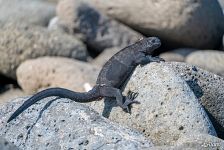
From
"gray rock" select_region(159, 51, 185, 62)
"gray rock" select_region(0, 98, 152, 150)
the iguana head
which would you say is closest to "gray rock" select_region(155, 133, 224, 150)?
"gray rock" select_region(0, 98, 152, 150)

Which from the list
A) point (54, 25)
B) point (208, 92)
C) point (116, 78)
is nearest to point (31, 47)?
point (54, 25)

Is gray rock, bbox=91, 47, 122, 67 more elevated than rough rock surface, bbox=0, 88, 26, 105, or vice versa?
gray rock, bbox=91, 47, 122, 67

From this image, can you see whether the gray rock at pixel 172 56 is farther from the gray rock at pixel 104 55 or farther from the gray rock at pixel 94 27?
the gray rock at pixel 104 55

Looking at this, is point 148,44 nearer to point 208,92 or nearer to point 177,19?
point 208,92

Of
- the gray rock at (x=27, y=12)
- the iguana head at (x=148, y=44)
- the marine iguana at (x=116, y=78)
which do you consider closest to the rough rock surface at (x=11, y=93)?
the gray rock at (x=27, y=12)

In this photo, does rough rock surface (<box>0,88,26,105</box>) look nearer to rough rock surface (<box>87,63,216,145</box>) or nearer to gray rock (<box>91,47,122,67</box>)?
→ gray rock (<box>91,47,122,67</box>)

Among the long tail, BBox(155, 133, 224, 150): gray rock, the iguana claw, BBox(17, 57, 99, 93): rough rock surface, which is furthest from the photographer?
BBox(17, 57, 99, 93): rough rock surface

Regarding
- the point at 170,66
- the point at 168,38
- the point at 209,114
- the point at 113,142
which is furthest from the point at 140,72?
the point at 168,38
